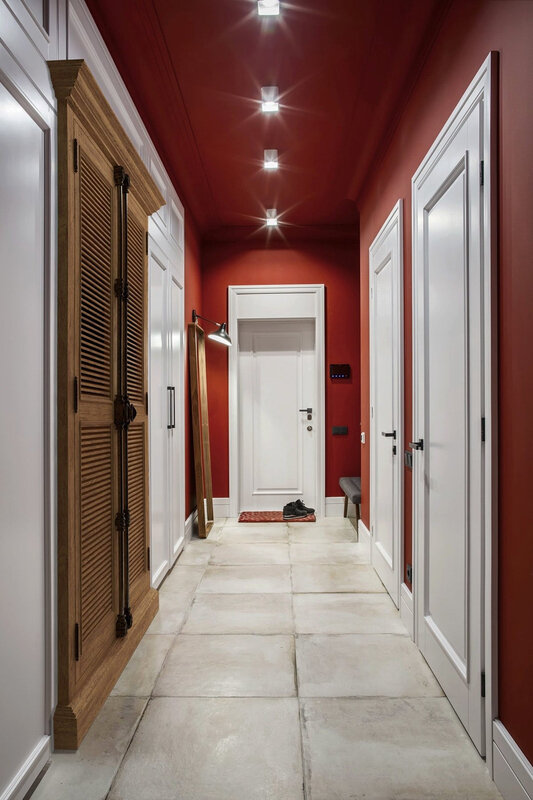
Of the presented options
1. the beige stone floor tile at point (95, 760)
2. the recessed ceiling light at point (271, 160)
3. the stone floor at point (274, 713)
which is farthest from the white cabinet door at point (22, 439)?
the recessed ceiling light at point (271, 160)

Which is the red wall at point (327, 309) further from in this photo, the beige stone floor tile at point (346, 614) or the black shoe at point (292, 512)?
the beige stone floor tile at point (346, 614)

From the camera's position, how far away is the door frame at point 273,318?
5199 mm

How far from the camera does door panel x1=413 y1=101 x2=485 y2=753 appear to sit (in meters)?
1.69

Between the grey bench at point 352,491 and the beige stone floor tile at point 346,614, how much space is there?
4.09 ft

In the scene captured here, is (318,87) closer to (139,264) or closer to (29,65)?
(139,264)

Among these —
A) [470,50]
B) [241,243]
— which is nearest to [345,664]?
[470,50]

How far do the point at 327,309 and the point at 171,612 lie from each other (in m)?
3.41

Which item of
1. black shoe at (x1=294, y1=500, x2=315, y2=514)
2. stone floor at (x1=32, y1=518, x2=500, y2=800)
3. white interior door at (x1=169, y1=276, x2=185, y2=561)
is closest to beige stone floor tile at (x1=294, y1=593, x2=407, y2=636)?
stone floor at (x1=32, y1=518, x2=500, y2=800)

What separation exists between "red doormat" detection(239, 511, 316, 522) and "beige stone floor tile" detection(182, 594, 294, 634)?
6.35ft

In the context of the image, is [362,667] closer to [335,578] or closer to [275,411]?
[335,578]

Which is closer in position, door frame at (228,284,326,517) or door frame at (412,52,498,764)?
door frame at (412,52,498,764)

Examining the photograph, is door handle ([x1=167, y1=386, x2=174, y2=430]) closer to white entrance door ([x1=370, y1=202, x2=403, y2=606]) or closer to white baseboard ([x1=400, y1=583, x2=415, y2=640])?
white entrance door ([x1=370, y1=202, x2=403, y2=606])

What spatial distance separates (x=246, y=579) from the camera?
11.0ft

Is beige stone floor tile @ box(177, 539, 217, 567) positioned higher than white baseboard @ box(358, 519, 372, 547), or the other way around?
white baseboard @ box(358, 519, 372, 547)
